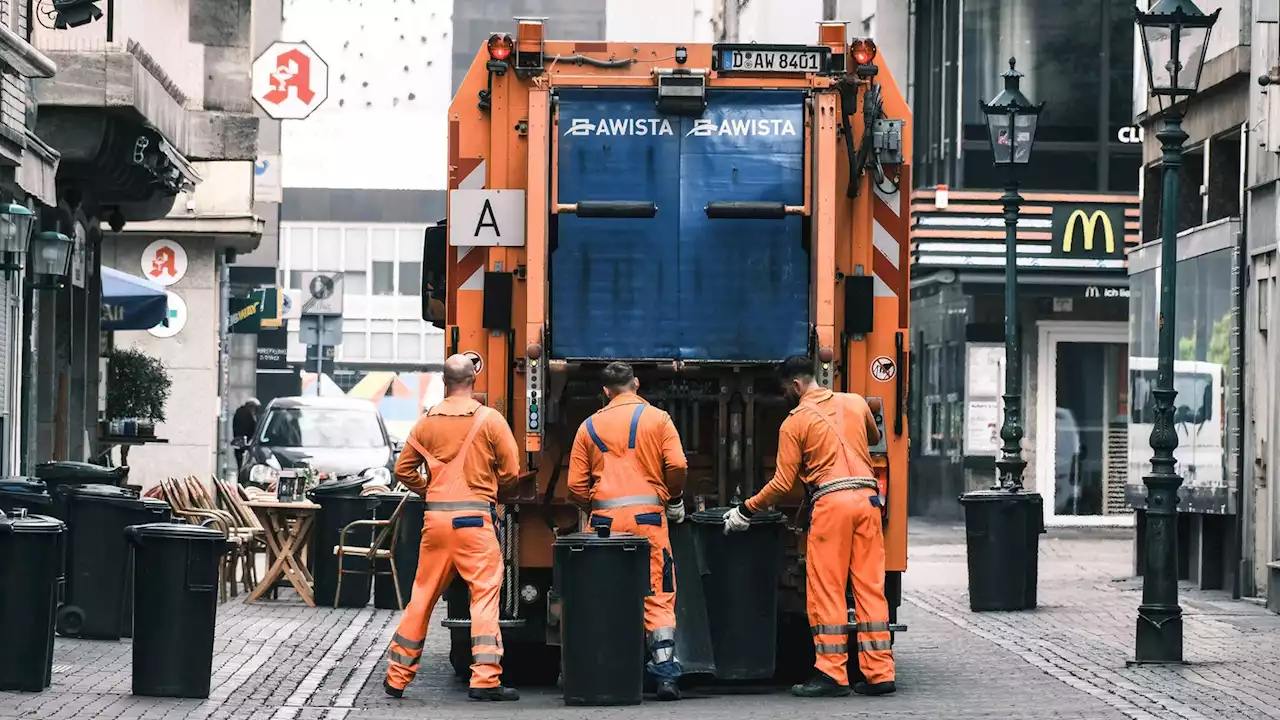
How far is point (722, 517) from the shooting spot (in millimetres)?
12359

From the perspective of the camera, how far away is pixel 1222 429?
19.5m

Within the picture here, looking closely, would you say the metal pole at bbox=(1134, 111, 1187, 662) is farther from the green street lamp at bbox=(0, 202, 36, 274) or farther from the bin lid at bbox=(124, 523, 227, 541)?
the green street lamp at bbox=(0, 202, 36, 274)

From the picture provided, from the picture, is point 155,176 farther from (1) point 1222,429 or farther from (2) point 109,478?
(1) point 1222,429

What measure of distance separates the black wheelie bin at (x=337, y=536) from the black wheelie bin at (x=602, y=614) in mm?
6574

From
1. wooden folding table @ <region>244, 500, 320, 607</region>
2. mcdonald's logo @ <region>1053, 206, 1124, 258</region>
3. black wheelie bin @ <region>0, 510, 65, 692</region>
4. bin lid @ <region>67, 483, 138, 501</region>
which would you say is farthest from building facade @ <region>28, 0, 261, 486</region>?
mcdonald's logo @ <region>1053, 206, 1124, 258</region>

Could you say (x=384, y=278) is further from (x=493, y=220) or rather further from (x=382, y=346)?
(x=493, y=220)

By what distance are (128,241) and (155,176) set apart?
11397mm

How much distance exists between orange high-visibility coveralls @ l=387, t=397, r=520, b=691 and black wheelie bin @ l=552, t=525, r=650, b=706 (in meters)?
0.39

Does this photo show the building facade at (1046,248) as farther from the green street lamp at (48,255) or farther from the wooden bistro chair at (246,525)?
the green street lamp at (48,255)

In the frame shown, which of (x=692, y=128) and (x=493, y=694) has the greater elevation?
(x=692, y=128)

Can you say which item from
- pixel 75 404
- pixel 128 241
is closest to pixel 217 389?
pixel 128 241

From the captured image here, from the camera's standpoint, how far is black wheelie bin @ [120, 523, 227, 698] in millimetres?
11781

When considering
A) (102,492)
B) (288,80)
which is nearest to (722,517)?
(102,492)

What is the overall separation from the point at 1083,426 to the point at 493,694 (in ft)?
68.1
